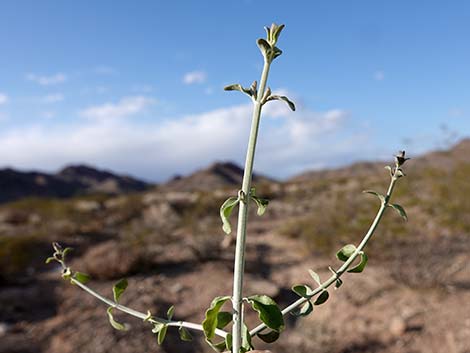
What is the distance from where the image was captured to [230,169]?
55.0m

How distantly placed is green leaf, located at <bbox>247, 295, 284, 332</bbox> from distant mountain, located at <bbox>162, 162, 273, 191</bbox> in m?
43.2

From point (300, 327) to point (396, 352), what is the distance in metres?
1.13

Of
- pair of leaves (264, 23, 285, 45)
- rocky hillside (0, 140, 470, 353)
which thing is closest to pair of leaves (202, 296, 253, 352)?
pair of leaves (264, 23, 285, 45)


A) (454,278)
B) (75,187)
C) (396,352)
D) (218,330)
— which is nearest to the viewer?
(218,330)

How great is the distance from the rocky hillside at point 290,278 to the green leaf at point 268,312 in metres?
4.07

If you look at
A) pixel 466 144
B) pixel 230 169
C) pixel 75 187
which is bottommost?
pixel 75 187

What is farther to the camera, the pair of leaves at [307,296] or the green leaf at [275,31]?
the pair of leaves at [307,296]

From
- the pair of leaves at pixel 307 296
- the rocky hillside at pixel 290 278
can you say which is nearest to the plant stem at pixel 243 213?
the pair of leaves at pixel 307 296

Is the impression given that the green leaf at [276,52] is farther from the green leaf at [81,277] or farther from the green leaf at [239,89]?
the green leaf at [81,277]

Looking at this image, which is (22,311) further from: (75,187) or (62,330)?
(75,187)

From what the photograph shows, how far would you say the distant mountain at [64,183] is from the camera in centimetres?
4578

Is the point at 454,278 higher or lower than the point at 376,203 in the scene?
lower

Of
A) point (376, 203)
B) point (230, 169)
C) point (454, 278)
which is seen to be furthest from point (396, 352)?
point (230, 169)

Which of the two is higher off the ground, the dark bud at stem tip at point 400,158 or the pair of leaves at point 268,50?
the pair of leaves at point 268,50
